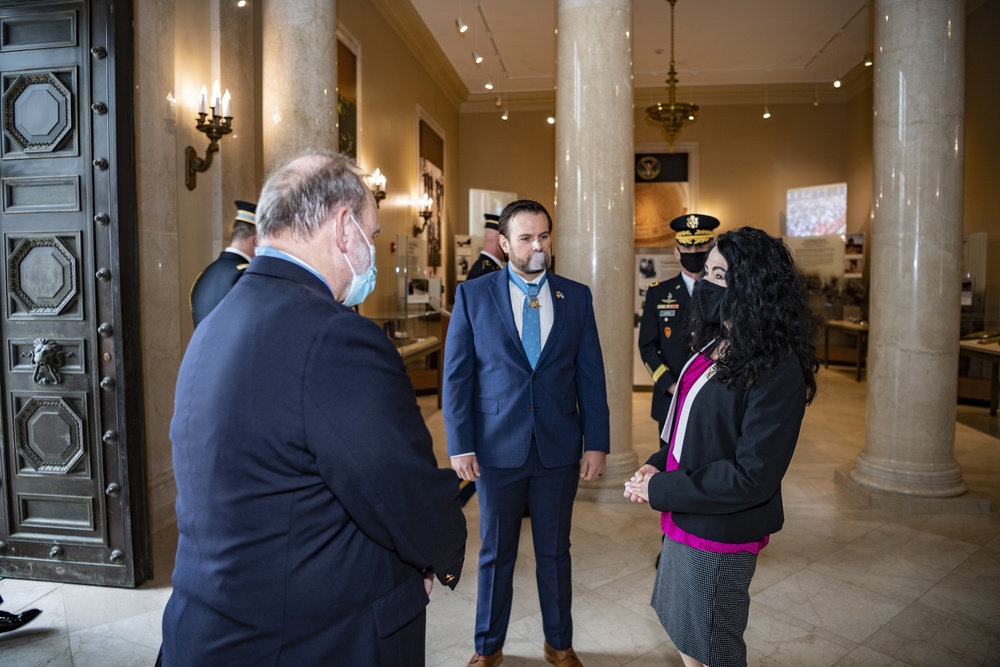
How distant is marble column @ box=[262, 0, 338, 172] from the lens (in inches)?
168

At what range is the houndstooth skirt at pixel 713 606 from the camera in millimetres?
1768

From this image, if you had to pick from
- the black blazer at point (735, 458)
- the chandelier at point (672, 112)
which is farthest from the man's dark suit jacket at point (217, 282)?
the chandelier at point (672, 112)

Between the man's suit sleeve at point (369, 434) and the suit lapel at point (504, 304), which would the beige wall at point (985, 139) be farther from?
the man's suit sleeve at point (369, 434)

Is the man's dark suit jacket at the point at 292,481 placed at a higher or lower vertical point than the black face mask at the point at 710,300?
lower

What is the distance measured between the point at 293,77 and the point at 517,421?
292 centimetres

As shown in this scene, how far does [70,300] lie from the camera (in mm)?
3303

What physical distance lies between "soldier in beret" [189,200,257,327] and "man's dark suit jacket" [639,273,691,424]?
6.96ft

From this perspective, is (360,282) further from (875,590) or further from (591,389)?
(875,590)

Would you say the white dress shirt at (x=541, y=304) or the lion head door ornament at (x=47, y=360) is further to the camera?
the lion head door ornament at (x=47, y=360)

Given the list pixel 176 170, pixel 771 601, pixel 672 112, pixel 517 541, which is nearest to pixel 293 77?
pixel 176 170

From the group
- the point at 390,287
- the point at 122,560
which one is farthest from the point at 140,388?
the point at 390,287

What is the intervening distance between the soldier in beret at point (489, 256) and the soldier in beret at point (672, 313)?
1.38 meters

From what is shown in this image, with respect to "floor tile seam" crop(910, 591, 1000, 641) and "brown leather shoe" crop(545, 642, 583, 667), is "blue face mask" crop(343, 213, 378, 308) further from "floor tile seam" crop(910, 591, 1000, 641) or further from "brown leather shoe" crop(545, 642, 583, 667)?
"floor tile seam" crop(910, 591, 1000, 641)

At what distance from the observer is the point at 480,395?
8.59 ft
